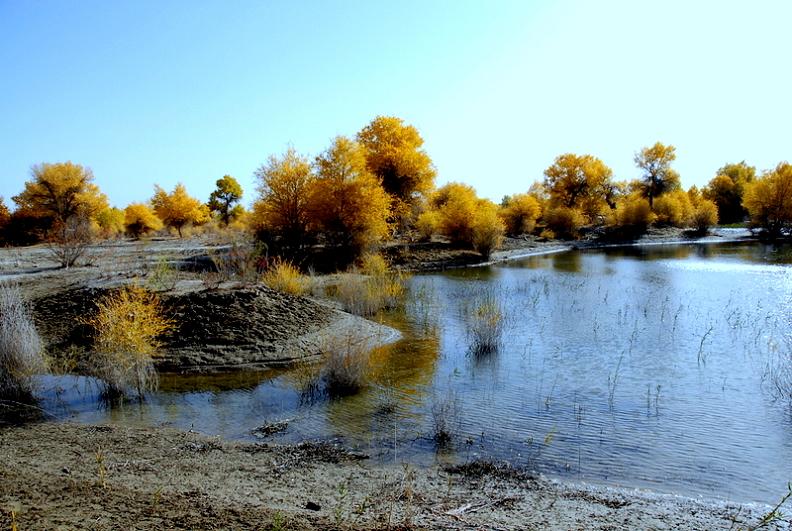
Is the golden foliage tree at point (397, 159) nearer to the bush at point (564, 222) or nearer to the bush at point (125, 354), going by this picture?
the bush at point (564, 222)

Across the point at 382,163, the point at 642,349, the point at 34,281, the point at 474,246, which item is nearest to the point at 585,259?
the point at 474,246

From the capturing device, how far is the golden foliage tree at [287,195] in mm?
36344

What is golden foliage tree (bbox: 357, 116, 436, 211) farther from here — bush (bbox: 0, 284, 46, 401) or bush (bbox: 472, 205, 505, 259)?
bush (bbox: 0, 284, 46, 401)

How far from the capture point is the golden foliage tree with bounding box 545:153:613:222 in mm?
71938

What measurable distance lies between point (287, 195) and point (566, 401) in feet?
96.9

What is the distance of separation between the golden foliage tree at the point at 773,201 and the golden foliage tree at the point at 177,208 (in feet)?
209

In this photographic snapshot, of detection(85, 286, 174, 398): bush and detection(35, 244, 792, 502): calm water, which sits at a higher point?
detection(85, 286, 174, 398): bush

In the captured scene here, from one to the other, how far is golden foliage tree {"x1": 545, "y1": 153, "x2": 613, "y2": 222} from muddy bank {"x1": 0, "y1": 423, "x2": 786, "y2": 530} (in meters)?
68.3

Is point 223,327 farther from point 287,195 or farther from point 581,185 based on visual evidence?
point 581,185

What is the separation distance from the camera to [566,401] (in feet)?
33.0

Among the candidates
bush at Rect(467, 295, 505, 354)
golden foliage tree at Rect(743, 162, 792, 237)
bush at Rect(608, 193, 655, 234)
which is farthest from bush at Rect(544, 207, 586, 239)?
bush at Rect(467, 295, 505, 354)

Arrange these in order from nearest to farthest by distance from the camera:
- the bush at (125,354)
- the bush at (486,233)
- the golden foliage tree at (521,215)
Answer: the bush at (125,354) → the bush at (486,233) → the golden foliage tree at (521,215)

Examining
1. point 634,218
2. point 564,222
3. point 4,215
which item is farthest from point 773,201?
point 4,215

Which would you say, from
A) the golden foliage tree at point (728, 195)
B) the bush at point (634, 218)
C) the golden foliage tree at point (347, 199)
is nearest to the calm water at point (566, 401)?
the golden foliage tree at point (347, 199)
